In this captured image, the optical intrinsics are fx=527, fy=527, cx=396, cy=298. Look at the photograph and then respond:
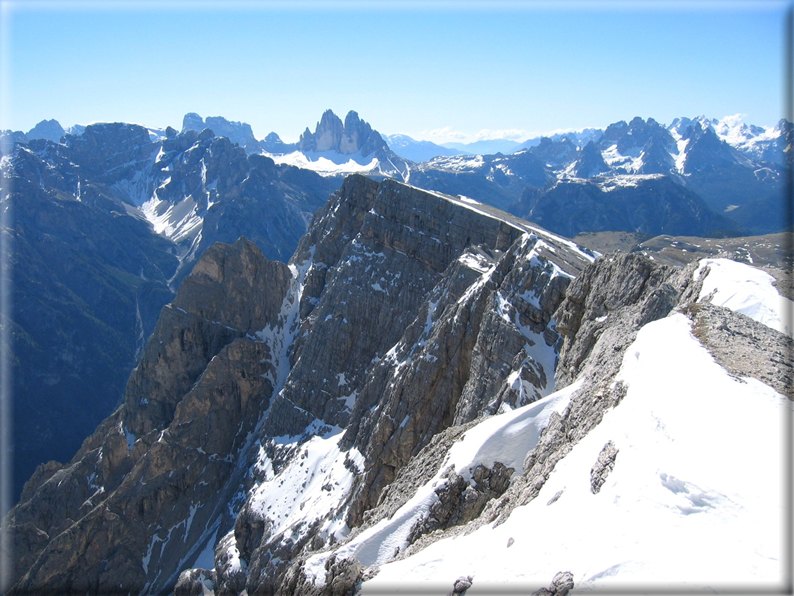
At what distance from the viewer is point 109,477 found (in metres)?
97.8

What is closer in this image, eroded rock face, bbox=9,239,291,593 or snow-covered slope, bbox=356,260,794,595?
snow-covered slope, bbox=356,260,794,595

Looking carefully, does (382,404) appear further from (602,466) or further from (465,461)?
(602,466)

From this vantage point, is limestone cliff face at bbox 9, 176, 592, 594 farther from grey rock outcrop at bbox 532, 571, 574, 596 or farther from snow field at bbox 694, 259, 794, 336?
grey rock outcrop at bbox 532, 571, 574, 596

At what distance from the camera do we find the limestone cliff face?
59.7 meters

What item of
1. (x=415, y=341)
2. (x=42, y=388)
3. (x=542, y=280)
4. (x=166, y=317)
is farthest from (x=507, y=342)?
(x=42, y=388)

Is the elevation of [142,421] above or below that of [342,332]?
below

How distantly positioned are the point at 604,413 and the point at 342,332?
71.3 m

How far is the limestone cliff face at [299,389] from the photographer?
5969 centimetres

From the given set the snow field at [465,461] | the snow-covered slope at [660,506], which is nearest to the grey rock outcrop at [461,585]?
the snow-covered slope at [660,506]

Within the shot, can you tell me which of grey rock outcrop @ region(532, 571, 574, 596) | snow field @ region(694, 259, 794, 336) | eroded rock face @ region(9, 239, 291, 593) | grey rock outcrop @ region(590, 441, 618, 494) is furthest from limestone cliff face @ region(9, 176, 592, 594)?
grey rock outcrop @ region(532, 571, 574, 596)

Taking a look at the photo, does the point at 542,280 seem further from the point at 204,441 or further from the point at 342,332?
the point at 204,441

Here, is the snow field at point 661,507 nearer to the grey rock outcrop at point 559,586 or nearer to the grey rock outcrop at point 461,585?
the grey rock outcrop at point 559,586

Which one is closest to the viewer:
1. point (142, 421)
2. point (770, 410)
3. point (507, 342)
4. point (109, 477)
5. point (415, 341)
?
point (770, 410)

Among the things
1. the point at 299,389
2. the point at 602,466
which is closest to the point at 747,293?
the point at 602,466
